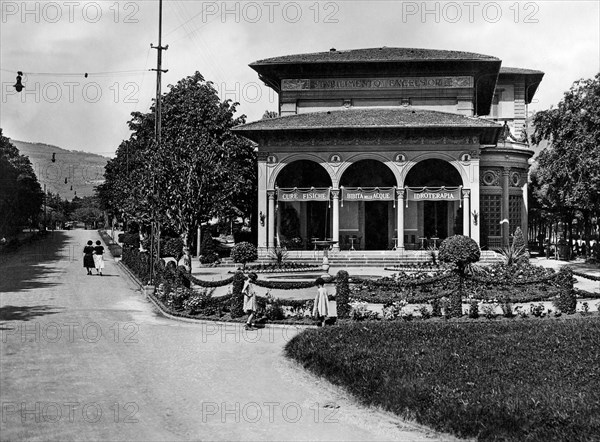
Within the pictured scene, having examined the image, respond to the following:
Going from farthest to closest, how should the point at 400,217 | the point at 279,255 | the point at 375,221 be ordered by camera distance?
the point at 375,221
the point at 400,217
the point at 279,255

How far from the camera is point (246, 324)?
15.5 m

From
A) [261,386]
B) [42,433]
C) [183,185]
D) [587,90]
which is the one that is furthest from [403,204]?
[42,433]

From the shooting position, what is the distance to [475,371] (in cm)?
1024

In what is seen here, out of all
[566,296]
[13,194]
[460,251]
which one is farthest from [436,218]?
[13,194]

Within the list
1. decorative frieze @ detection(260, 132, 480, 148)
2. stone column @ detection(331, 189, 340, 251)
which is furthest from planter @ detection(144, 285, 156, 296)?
decorative frieze @ detection(260, 132, 480, 148)

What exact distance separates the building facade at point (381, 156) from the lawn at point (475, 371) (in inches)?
894

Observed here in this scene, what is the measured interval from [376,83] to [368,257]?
12.0 metres

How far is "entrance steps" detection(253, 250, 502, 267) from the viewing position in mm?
34469

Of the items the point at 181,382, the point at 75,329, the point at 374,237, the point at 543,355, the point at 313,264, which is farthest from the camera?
the point at 374,237

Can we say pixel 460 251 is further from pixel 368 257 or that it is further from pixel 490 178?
pixel 490 178

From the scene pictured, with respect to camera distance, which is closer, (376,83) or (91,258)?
(91,258)

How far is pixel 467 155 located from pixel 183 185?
57.0 ft

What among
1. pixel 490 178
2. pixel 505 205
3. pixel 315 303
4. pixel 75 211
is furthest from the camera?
pixel 75 211

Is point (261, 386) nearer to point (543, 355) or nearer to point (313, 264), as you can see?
point (543, 355)
